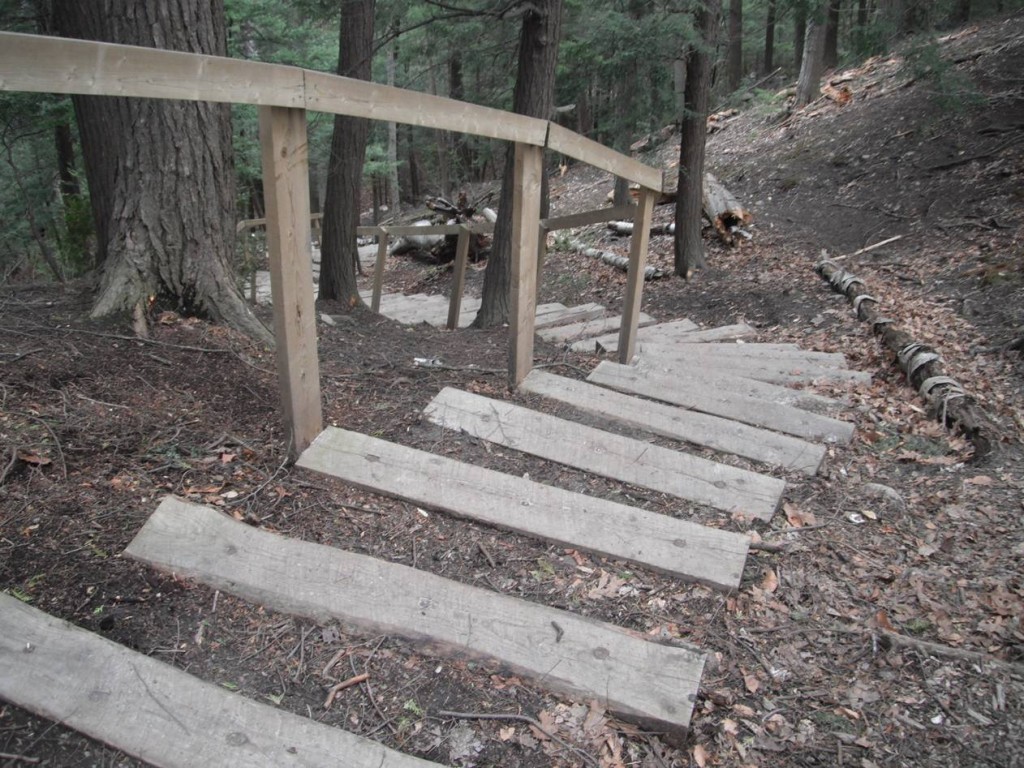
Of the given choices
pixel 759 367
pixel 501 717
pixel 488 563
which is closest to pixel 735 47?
pixel 759 367

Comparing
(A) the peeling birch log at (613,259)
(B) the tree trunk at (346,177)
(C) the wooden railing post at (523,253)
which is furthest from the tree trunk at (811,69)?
(C) the wooden railing post at (523,253)

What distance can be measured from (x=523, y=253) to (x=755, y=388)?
1.98m

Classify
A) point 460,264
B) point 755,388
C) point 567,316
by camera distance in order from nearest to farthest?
point 755,388 < point 460,264 < point 567,316

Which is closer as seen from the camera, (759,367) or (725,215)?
(759,367)

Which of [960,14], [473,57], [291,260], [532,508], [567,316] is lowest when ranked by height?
[567,316]

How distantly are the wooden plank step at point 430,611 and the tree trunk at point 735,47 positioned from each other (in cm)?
1973

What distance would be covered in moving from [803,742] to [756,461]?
5.60ft

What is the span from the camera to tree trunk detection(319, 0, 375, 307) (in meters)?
8.61

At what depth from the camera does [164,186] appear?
3.73m

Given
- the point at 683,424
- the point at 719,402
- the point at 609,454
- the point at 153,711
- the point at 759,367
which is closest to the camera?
the point at 153,711

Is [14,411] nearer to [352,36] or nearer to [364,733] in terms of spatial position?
[364,733]

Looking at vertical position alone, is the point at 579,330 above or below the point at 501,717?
below

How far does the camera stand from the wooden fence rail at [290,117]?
1953mm

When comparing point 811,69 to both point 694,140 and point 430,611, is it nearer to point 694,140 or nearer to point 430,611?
point 694,140
